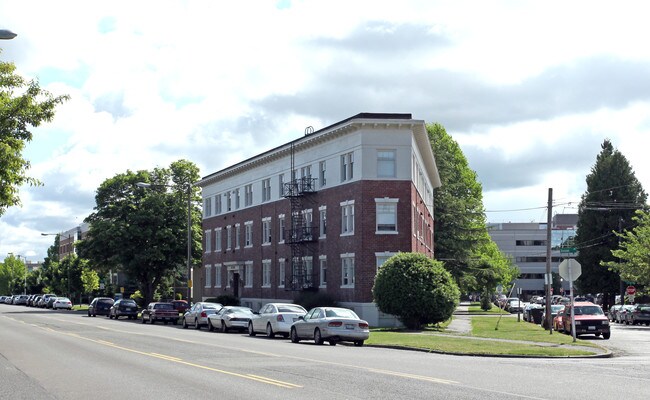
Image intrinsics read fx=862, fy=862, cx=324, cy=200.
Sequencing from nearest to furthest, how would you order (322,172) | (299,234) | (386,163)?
(386,163)
(322,172)
(299,234)

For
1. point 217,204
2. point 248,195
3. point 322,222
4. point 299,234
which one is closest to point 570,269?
point 322,222

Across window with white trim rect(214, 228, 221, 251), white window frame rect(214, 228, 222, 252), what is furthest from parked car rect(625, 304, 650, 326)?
window with white trim rect(214, 228, 221, 251)

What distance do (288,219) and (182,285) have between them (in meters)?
49.3

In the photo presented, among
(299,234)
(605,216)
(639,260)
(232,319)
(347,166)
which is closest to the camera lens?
(232,319)

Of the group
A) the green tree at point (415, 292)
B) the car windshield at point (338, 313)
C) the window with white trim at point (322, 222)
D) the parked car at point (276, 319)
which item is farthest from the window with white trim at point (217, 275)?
the car windshield at point (338, 313)

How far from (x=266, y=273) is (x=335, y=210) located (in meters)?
13.1

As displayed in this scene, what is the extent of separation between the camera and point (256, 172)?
218 feet

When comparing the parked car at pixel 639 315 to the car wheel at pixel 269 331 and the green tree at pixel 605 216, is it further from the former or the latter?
the car wheel at pixel 269 331

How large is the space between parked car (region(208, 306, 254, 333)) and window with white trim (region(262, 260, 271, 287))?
60.9 feet

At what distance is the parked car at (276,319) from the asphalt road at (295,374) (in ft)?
28.3

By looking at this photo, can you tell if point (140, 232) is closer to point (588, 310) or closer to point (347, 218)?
point (347, 218)

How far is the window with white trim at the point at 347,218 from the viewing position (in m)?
51.5

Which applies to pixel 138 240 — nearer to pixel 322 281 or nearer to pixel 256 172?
pixel 256 172

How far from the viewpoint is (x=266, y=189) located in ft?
212
